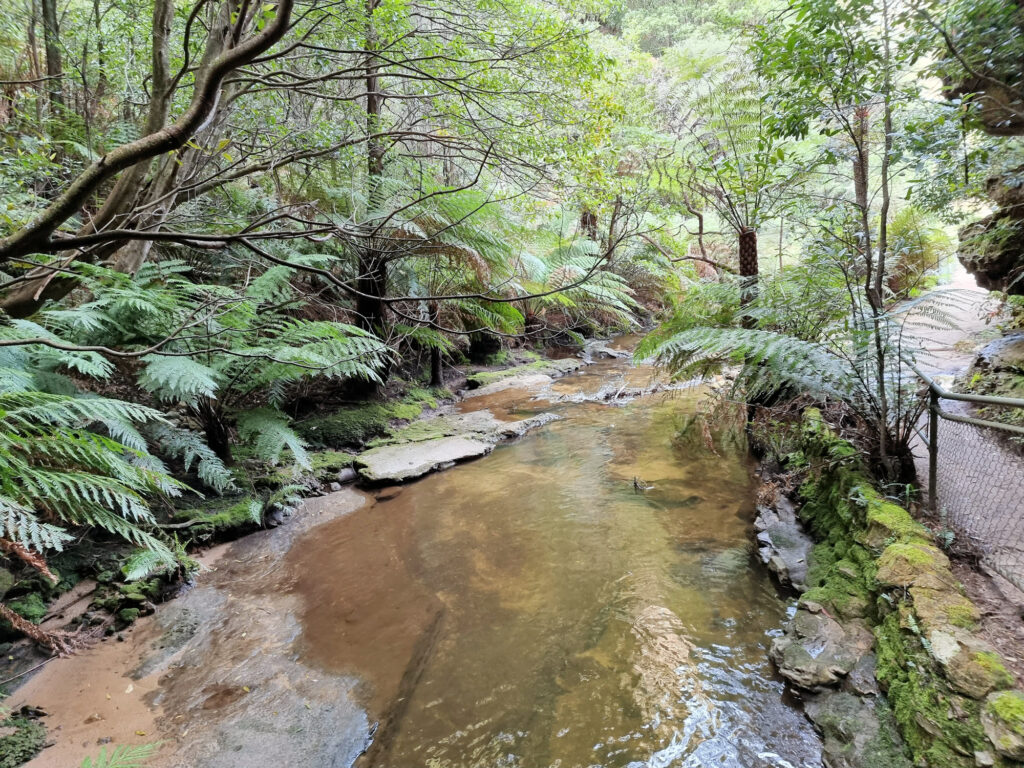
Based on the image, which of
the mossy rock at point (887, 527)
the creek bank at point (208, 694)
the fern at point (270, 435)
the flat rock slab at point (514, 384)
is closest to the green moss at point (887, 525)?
the mossy rock at point (887, 527)

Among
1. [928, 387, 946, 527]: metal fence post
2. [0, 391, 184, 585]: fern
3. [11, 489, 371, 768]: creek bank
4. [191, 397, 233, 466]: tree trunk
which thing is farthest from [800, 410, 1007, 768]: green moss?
[191, 397, 233, 466]: tree trunk

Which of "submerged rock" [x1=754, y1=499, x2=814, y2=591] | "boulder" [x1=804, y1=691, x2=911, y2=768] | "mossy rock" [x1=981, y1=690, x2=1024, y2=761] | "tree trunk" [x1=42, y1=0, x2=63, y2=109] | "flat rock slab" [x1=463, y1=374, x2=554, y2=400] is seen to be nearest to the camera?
"mossy rock" [x1=981, y1=690, x2=1024, y2=761]

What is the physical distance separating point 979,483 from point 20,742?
387cm

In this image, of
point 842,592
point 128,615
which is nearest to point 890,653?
point 842,592

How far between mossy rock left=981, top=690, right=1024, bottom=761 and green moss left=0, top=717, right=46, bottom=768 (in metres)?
2.78

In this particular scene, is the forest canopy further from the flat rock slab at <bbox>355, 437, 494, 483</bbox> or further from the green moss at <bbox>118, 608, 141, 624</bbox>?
the flat rock slab at <bbox>355, 437, 494, 483</bbox>

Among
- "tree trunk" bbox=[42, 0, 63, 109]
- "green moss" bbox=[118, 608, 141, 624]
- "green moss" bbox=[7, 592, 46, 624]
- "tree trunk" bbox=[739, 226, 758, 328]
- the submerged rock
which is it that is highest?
"tree trunk" bbox=[42, 0, 63, 109]

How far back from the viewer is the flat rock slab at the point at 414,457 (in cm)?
396

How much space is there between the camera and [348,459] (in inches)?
165

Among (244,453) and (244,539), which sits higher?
(244,453)

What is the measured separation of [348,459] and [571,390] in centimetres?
374

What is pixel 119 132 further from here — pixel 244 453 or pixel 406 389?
pixel 406 389

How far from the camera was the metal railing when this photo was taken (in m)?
1.86

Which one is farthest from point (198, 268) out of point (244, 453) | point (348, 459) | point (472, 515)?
point (472, 515)
